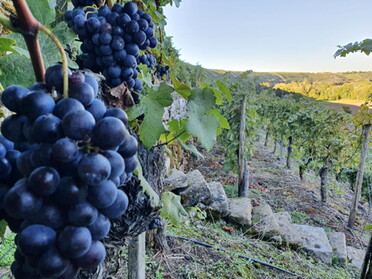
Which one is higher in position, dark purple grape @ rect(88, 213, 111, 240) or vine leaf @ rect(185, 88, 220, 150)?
vine leaf @ rect(185, 88, 220, 150)

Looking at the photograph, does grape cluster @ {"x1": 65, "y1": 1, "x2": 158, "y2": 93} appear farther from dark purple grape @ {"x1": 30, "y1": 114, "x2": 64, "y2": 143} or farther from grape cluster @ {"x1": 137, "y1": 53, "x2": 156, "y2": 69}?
dark purple grape @ {"x1": 30, "y1": 114, "x2": 64, "y2": 143}

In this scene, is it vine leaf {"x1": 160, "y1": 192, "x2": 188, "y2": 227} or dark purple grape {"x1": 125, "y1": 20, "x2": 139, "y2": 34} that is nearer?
dark purple grape {"x1": 125, "y1": 20, "x2": 139, "y2": 34}

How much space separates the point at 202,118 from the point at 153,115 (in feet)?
0.69

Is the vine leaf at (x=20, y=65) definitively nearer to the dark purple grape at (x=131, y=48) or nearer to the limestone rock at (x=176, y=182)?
the dark purple grape at (x=131, y=48)

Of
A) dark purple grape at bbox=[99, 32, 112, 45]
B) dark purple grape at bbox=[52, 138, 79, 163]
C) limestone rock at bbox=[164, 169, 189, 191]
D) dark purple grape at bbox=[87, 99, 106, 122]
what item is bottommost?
limestone rock at bbox=[164, 169, 189, 191]

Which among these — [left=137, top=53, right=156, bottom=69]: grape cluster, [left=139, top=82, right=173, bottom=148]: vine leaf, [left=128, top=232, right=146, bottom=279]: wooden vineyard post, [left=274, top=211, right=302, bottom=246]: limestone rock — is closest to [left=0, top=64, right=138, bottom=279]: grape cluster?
[left=139, top=82, right=173, bottom=148]: vine leaf

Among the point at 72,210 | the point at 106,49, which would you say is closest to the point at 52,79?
the point at 72,210

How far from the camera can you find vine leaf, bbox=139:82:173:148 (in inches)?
33.4

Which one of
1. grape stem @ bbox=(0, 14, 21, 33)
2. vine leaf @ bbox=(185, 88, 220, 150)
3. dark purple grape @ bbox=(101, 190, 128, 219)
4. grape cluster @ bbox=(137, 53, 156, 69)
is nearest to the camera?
grape stem @ bbox=(0, 14, 21, 33)

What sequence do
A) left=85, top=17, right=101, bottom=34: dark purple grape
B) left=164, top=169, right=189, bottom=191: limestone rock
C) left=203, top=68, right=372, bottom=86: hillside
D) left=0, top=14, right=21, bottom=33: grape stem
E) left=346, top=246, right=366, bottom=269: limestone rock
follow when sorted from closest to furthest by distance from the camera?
left=0, top=14, right=21, bottom=33: grape stem < left=85, top=17, right=101, bottom=34: dark purple grape < left=164, top=169, right=189, bottom=191: limestone rock < left=346, top=246, right=366, bottom=269: limestone rock < left=203, top=68, right=372, bottom=86: hillside

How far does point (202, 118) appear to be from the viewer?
100cm

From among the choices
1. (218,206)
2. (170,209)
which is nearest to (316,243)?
(218,206)

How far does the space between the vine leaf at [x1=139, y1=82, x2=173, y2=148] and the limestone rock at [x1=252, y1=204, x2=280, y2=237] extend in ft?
14.1

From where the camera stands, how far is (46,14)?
A: 25.6 inches
